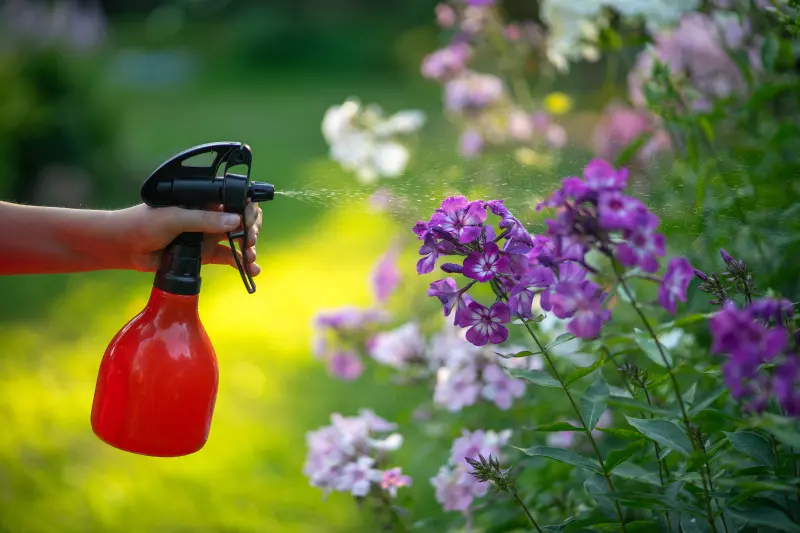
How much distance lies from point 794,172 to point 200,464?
1603 mm

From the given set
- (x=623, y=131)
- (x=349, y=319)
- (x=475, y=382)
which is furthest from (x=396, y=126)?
(x=475, y=382)

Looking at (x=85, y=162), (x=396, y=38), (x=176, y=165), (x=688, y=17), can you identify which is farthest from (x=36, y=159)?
(x=396, y=38)

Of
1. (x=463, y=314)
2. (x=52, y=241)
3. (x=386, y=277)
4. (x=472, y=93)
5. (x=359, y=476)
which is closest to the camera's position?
(x=463, y=314)

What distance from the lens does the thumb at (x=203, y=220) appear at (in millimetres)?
914

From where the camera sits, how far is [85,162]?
465 cm

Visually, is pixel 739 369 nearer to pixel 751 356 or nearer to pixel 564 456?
pixel 751 356

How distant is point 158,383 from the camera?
37.5 inches

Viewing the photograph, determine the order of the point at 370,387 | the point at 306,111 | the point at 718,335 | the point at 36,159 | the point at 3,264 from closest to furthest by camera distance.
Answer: the point at 718,335
the point at 3,264
the point at 370,387
the point at 36,159
the point at 306,111

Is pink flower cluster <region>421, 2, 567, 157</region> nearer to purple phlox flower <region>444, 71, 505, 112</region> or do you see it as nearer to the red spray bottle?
purple phlox flower <region>444, 71, 505, 112</region>

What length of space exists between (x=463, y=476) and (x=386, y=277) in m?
0.85

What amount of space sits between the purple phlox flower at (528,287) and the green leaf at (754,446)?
235 mm

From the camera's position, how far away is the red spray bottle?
938mm

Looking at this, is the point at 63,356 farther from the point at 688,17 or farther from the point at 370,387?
the point at 688,17

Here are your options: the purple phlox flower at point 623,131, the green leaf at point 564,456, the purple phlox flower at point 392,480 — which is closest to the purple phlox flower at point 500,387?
the purple phlox flower at point 392,480
